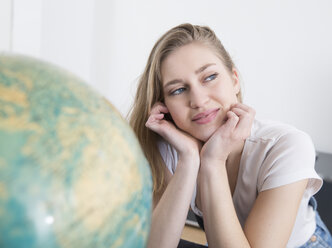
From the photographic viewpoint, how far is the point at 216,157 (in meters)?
1.01

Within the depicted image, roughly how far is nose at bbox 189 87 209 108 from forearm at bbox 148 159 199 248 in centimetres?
22

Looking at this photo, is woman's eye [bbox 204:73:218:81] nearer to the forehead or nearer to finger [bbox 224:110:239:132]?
the forehead

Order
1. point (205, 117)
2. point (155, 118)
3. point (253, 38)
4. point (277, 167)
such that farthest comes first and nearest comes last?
point (253, 38), point (155, 118), point (205, 117), point (277, 167)

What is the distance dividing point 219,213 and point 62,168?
68 cm

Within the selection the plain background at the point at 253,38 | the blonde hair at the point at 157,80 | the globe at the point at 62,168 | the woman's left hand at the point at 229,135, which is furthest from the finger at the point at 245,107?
the plain background at the point at 253,38

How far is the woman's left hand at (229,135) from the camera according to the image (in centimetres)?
102

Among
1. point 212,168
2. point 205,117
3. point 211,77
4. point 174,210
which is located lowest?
point 174,210

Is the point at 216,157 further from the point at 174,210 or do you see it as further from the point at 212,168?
the point at 174,210

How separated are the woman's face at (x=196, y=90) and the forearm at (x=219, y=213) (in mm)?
201

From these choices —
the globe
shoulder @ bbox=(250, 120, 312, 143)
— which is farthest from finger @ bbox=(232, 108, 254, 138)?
the globe

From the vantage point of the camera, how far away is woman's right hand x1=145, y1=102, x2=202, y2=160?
41.8 inches

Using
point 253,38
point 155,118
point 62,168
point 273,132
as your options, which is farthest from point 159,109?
point 253,38

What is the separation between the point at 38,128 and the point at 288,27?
262cm

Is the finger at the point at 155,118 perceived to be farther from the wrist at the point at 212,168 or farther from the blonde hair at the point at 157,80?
the wrist at the point at 212,168
